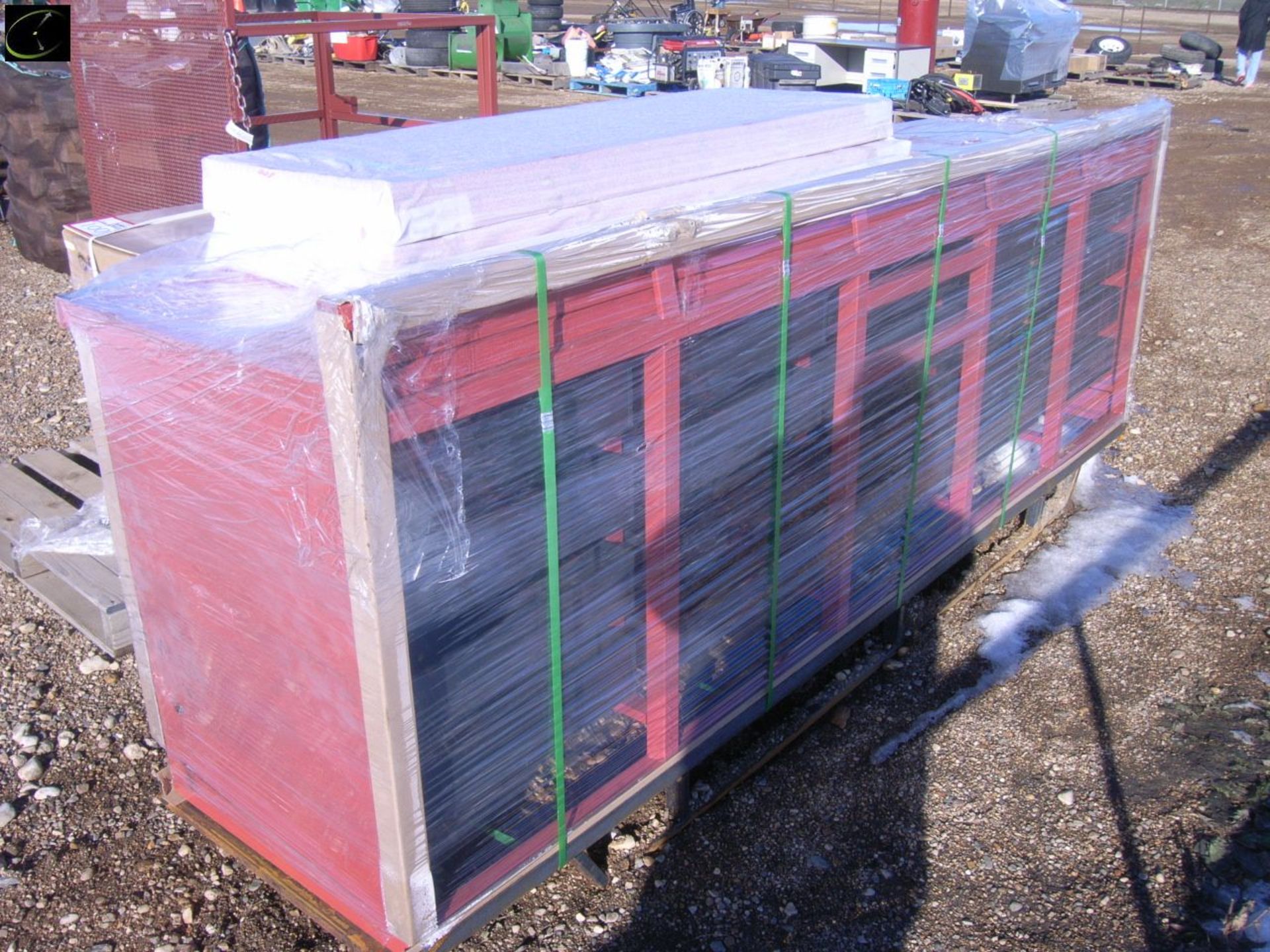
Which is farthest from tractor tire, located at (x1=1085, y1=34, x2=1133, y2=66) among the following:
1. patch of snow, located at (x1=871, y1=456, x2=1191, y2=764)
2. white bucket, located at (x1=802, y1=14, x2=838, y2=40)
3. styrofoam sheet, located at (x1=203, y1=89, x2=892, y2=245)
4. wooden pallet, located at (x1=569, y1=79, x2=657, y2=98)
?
styrofoam sheet, located at (x1=203, y1=89, x2=892, y2=245)

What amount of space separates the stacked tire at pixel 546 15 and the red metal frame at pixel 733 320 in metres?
19.1

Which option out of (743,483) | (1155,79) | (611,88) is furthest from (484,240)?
(1155,79)

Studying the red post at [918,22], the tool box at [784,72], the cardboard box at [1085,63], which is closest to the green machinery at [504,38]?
the tool box at [784,72]

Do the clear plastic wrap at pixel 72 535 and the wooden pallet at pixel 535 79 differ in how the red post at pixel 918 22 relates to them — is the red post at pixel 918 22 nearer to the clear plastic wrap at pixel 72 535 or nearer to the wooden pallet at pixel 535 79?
the wooden pallet at pixel 535 79

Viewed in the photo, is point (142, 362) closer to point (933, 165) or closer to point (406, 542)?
point (406, 542)

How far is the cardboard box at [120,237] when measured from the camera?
107 inches

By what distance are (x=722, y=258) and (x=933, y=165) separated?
938mm

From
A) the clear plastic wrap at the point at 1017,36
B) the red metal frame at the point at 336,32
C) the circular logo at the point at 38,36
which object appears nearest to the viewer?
the red metal frame at the point at 336,32

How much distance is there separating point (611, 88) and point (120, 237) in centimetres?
1431

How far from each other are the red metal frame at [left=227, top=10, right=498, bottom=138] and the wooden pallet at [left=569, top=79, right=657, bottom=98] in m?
9.92

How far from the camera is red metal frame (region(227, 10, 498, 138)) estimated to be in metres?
4.75

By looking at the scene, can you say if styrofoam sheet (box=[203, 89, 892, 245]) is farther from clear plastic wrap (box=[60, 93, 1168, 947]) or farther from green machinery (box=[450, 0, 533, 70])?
green machinery (box=[450, 0, 533, 70])

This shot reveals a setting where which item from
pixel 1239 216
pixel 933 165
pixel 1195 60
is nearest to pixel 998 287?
pixel 933 165

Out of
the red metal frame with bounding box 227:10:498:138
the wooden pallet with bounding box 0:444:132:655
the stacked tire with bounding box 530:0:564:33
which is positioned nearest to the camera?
the wooden pallet with bounding box 0:444:132:655
